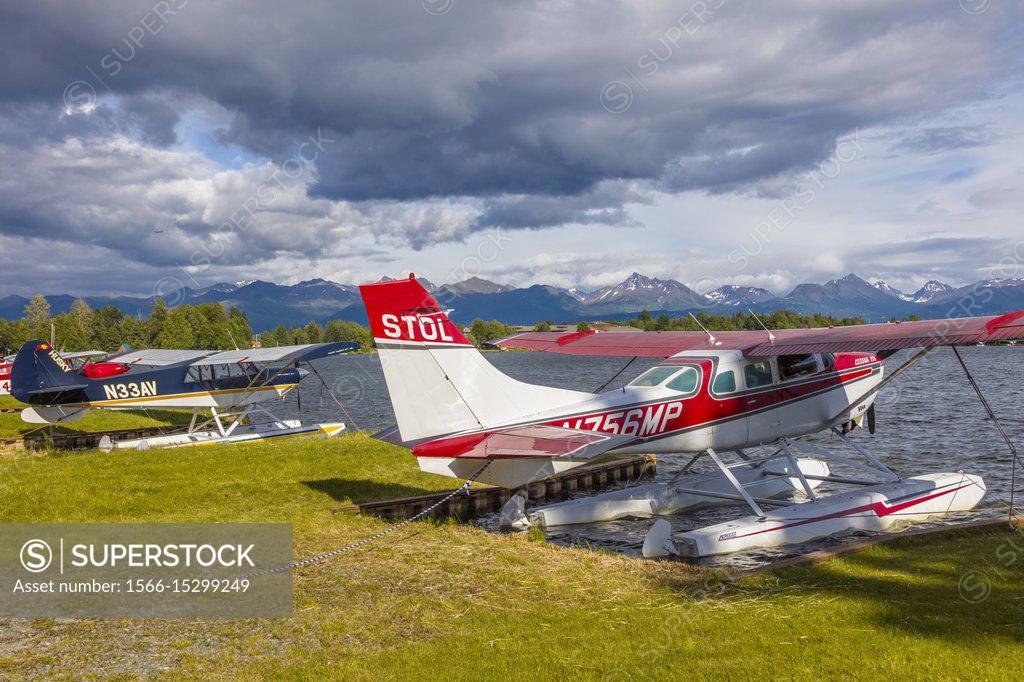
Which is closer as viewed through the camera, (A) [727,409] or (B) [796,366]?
(A) [727,409]

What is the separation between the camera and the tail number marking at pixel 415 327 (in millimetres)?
8594

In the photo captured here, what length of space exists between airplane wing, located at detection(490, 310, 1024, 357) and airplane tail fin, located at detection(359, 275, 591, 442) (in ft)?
11.7

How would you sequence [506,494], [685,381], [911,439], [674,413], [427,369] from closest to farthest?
[427,369]
[674,413]
[685,381]
[506,494]
[911,439]

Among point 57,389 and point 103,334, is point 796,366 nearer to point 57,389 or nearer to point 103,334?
point 57,389

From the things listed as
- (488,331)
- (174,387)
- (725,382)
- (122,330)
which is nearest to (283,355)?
(174,387)

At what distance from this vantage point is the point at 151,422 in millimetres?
26734

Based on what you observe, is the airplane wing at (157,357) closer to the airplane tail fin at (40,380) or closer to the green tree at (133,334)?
the airplane tail fin at (40,380)

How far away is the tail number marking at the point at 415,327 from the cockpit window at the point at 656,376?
333 centimetres

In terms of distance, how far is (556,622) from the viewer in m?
6.30

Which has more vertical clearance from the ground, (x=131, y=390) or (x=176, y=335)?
(x=176, y=335)

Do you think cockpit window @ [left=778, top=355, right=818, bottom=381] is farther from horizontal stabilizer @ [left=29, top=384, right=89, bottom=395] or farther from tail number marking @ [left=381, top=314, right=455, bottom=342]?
horizontal stabilizer @ [left=29, top=384, right=89, bottom=395]

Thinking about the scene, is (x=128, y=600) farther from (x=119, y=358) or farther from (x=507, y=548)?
(x=119, y=358)

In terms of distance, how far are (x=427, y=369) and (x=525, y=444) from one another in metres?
1.69

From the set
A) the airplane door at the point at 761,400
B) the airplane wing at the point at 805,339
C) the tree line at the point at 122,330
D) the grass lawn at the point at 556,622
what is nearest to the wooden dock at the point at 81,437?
the grass lawn at the point at 556,622
